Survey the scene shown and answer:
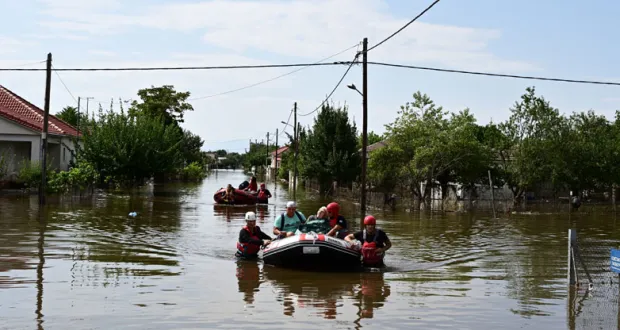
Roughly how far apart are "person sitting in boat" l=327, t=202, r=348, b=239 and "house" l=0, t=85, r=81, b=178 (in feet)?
83.7

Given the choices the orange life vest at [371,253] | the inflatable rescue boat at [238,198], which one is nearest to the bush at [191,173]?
the inflatable rescue boat at [238,198]

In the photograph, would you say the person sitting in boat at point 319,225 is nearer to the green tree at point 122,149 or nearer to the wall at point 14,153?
the wall at point 14,153

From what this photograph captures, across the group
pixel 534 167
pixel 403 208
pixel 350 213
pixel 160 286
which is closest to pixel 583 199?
pixel 534 167

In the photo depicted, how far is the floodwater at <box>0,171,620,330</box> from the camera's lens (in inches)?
444

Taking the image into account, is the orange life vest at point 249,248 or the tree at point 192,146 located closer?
the orange life vest at point 249,248

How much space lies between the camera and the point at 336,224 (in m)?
18.1

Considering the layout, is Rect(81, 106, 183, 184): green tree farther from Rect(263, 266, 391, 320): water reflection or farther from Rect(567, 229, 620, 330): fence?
Rect(567, 229, 620, 330): fence

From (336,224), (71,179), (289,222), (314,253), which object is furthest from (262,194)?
(314,253)

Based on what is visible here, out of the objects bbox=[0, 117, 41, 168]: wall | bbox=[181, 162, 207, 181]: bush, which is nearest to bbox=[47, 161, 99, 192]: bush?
bbox=[0, 117, 41, 168]: wall

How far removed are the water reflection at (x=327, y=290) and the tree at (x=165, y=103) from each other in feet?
225

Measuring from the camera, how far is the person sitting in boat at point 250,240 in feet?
58.4

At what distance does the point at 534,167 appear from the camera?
4359cm

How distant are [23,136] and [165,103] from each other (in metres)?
39.8

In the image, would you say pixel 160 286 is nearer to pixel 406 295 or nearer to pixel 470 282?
pixel 406 295
